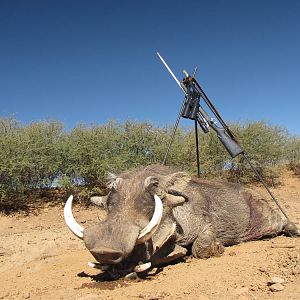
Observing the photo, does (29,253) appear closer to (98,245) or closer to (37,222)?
(98,245)

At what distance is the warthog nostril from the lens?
12.4 ft

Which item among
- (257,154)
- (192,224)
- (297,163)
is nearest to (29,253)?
(192,224)

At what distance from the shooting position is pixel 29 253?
7.33 meters

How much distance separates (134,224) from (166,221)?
781 mm

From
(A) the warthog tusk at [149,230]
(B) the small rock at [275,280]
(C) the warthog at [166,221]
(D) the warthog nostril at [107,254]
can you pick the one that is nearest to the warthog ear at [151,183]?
(C) the warthog at [166,221]

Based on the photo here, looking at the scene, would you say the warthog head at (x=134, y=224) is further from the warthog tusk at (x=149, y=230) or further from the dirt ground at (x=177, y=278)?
the dirt ground at (x=177, y=278)

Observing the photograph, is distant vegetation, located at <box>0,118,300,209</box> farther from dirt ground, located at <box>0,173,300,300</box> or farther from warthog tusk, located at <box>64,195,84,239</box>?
warthog tusk, located at <box>64,195,84,239</box>

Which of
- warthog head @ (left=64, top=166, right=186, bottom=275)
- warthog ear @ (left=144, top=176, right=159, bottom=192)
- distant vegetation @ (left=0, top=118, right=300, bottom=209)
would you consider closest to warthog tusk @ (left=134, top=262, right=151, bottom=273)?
warthog head @ (left=64, top=166, right=186, bottom=275)

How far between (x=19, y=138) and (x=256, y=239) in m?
10.1

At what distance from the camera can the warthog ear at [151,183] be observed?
16.2 feet

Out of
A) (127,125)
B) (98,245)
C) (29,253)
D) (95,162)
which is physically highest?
(127,125)

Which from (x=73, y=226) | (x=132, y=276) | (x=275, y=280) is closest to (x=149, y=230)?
(x=132, y=276)

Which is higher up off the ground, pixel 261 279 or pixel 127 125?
pixel 127 125

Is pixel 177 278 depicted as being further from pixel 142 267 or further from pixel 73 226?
pixel 73 226
